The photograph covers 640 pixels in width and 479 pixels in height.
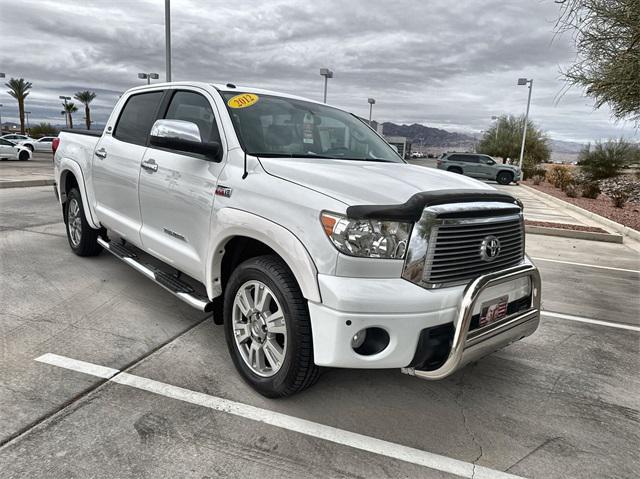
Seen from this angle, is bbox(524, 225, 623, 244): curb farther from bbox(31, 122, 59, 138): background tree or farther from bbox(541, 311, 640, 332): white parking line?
bbox(31, 122, 59, 138): background tree

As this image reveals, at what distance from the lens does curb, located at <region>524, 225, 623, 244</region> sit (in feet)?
33.0

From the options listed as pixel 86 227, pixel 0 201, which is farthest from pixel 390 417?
pixel 0 201

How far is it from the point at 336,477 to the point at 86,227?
14.3 feet

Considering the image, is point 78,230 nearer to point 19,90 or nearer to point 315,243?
point 315,243

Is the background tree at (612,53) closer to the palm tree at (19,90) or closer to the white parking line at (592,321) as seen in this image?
the white parking line at (592,321)

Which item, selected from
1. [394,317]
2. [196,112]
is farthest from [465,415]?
[196,112]

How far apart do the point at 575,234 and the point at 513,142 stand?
51.7 m

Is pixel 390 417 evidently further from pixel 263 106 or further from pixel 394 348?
pixel 263 106

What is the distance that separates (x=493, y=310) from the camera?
112 inches

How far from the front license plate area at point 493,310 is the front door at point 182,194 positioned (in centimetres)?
181

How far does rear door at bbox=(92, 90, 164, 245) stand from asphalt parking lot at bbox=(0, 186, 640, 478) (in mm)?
778

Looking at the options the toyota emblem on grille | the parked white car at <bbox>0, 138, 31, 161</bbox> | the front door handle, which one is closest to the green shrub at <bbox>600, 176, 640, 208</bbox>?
the toyota emblem on grille

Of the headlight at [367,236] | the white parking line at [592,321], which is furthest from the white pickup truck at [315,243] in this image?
the white parking line at [592,321]

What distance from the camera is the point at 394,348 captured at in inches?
97.3
